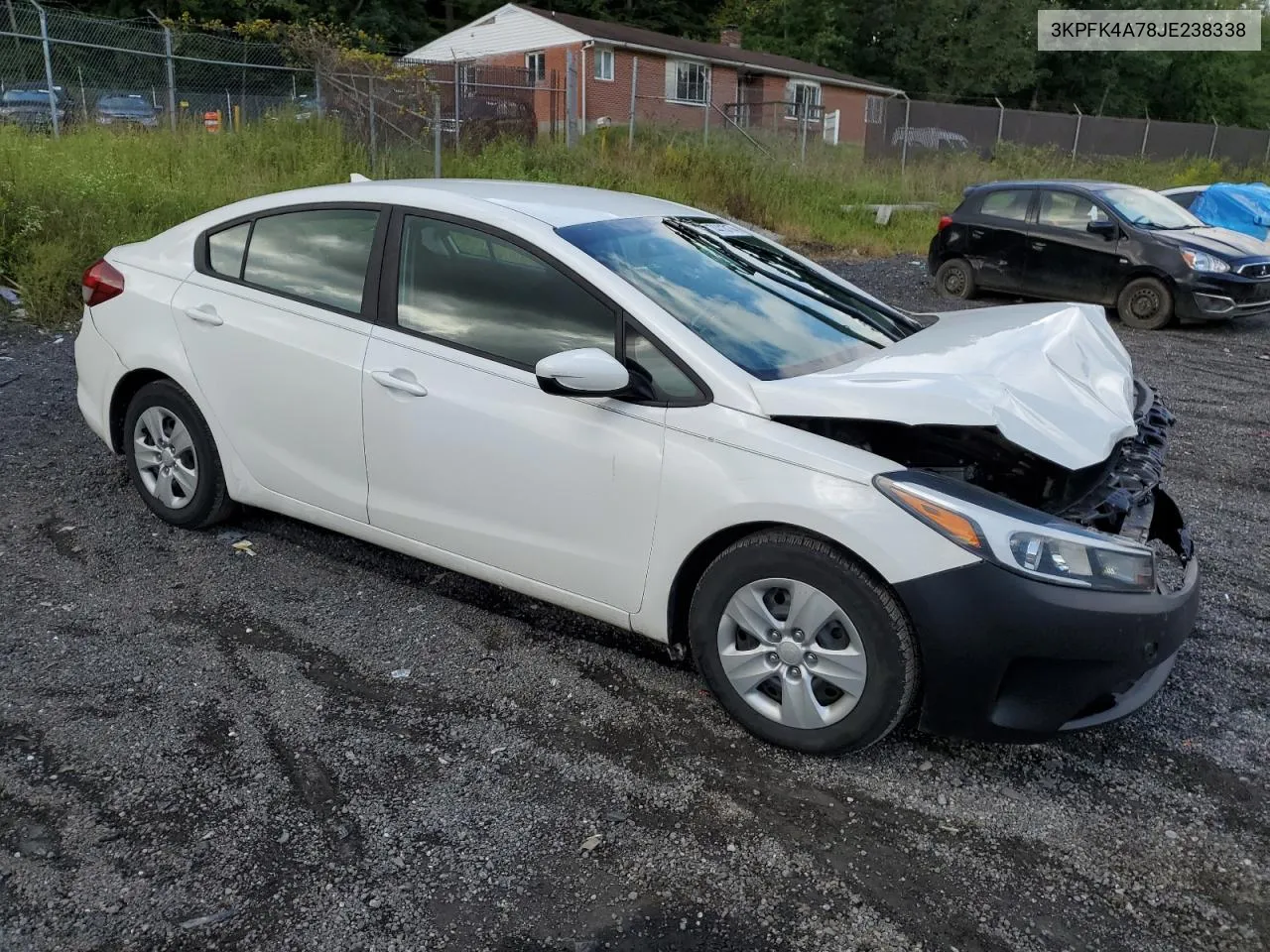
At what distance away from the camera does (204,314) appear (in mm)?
4246

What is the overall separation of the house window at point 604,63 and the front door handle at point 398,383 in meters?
34.0

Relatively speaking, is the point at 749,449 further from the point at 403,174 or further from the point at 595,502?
the point at 403,174

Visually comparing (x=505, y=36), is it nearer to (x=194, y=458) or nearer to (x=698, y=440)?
(x=194, y=458)

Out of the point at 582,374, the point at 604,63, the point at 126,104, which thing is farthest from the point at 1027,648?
the point at 604,63

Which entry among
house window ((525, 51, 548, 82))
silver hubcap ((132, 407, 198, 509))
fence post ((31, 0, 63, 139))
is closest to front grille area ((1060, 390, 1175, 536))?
silver hubcap ((132, 407, 198, 509))

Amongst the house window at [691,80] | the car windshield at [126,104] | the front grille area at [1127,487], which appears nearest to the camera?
the front grille area at [1127,487]

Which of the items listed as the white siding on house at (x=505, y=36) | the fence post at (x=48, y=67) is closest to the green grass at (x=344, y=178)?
the fence post at (x=48, y=67)

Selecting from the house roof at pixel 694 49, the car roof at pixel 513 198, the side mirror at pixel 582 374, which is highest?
the house roof at pixel 694 49

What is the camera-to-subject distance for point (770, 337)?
138 inches

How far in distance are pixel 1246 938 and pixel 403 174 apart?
13.9m

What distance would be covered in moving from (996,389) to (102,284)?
3882mm

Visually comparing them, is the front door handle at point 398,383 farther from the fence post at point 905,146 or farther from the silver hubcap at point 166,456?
the fence post at point 905,146

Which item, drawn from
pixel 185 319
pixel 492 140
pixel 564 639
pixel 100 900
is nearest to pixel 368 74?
pixel 492 140

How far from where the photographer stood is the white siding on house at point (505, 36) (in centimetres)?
3581
